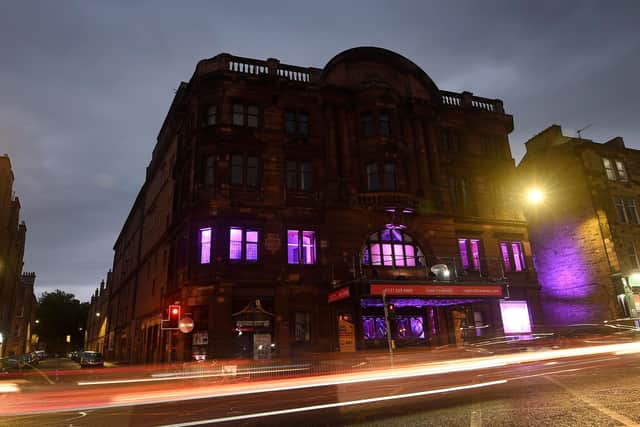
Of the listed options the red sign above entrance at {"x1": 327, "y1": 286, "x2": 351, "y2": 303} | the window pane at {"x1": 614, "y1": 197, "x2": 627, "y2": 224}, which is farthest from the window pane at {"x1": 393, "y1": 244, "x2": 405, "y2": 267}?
the window pane at {"x1": 614, "y1": 197, "x2": 627, "y2": 224}

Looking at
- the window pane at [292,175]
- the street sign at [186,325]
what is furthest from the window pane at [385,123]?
the street sign at [186,325]

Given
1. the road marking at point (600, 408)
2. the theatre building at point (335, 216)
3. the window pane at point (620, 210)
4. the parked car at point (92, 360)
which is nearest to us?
the road marking at point (600, 408)

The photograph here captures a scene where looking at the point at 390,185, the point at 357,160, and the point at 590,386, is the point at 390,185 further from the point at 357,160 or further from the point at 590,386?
the point at 590,386

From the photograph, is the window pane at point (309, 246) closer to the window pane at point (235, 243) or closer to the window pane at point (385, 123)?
the window pane at point (235, 243)

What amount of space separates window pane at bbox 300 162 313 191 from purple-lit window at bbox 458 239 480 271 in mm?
11858

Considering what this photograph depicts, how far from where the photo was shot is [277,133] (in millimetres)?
26312

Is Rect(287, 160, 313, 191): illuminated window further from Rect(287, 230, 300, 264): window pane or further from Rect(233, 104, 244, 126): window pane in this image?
Rect(233, 104, 244, 126): window pane

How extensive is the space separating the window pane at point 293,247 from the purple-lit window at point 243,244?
1.96 meters

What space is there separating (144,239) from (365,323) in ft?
88.5

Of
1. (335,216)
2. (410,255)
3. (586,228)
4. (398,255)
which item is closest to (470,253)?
(410,255)

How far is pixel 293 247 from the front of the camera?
24516 mm

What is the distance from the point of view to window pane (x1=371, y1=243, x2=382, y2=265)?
2559 centimetres

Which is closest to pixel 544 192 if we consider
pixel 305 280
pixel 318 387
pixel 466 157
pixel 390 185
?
pixel 466 157

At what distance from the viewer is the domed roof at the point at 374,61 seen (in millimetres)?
28703
